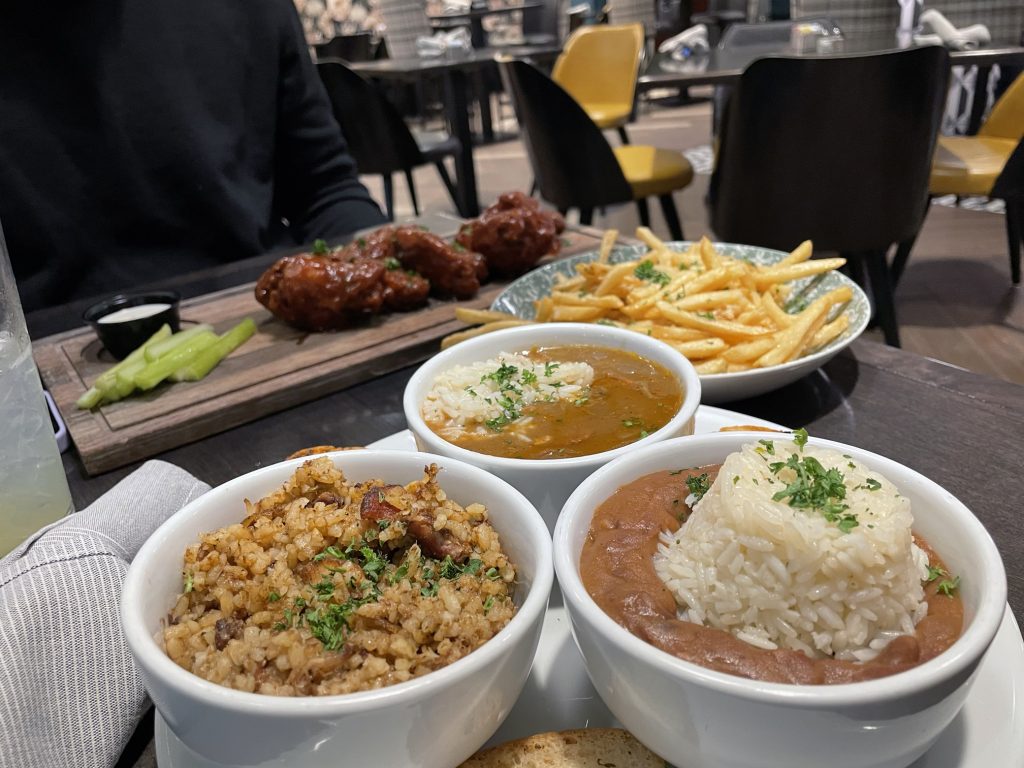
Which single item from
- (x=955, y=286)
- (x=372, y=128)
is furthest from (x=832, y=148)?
(x=372, y=128)

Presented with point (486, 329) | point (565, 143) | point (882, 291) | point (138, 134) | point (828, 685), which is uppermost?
point (138, 134)

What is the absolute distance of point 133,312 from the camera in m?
2.61

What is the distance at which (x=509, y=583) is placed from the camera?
Answer: 1.17 meters

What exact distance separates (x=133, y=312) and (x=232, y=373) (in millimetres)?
546

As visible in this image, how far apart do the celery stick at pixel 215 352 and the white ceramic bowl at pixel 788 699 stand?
62.4 inches

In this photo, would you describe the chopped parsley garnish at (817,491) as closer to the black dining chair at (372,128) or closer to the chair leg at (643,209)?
the chair leg at (643,209)

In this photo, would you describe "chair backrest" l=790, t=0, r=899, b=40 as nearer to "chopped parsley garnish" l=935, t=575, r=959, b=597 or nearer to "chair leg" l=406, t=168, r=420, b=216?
"chair leg" l=406, t=168, r=420, b=216

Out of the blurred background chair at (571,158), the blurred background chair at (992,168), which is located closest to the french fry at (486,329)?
the blurred background chair at (571,158)

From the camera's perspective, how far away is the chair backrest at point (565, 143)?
5.64 meters

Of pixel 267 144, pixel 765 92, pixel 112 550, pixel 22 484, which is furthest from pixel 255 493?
pixel 765 92

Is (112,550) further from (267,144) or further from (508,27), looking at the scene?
(508,27)

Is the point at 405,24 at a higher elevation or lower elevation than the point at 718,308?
higher

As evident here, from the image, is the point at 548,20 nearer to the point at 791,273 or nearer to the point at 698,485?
the point at 791,273

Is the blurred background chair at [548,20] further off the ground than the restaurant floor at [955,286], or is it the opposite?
the blurred background chair at [548,20]
